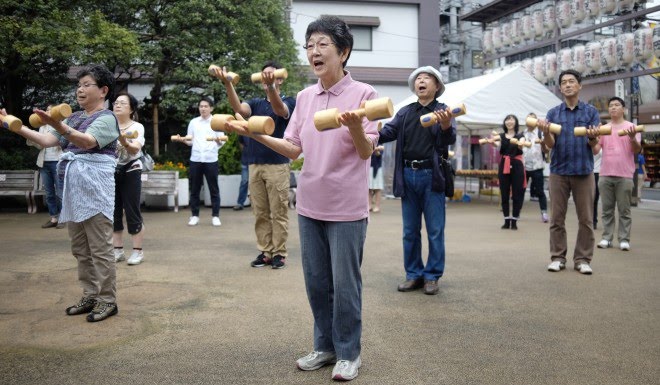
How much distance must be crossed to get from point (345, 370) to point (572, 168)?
4.04m

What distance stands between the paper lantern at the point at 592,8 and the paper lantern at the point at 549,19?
2238mm

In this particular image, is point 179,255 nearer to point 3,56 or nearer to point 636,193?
point 3,56

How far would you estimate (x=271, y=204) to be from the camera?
21.0 feet

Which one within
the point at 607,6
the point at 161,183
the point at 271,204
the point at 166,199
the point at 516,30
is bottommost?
the point at 166,199

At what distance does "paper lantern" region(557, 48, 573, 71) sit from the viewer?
19.0m

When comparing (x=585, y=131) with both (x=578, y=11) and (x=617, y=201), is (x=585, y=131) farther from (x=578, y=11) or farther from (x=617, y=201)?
(x=578, y=11)

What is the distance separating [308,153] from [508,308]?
8.19 feet

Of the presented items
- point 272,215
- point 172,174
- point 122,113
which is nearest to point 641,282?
point 272,215

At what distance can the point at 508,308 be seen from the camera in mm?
4797

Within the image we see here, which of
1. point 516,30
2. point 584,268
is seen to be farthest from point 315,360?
point 516,30

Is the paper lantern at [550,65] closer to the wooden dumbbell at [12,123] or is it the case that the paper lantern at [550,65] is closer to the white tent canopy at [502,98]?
the white tent canopy at [502,98]

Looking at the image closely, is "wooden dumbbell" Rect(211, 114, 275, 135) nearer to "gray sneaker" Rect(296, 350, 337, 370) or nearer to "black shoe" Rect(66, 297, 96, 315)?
"gray sneaker" Rect(296, 350, 337, 370)

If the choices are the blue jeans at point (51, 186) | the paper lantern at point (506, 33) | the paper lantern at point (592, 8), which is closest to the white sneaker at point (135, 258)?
the blue jeans at point (51, 186)

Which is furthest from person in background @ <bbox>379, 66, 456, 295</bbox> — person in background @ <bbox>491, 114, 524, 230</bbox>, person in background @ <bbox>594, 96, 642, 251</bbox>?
person in background @ <bbox>491, 114, 524, 230</bbox>
